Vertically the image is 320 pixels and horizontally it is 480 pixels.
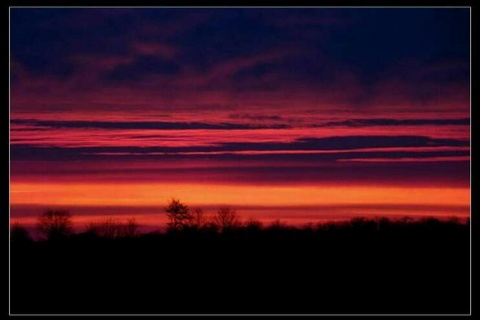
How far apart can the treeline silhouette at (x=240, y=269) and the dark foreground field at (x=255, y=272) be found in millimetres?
18

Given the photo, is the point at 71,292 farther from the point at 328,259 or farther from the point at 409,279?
the point at 409,279

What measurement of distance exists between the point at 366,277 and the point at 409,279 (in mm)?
671

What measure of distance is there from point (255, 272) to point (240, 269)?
27cm

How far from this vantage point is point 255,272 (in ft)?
41.9

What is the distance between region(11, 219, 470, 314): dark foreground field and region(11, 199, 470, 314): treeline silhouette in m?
0.02

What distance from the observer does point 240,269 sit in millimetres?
12898

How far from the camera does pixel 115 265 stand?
13.0m

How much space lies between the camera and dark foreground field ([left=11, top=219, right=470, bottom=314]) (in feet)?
39.2

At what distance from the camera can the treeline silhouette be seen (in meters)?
12.0

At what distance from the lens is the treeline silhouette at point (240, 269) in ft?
39.3
